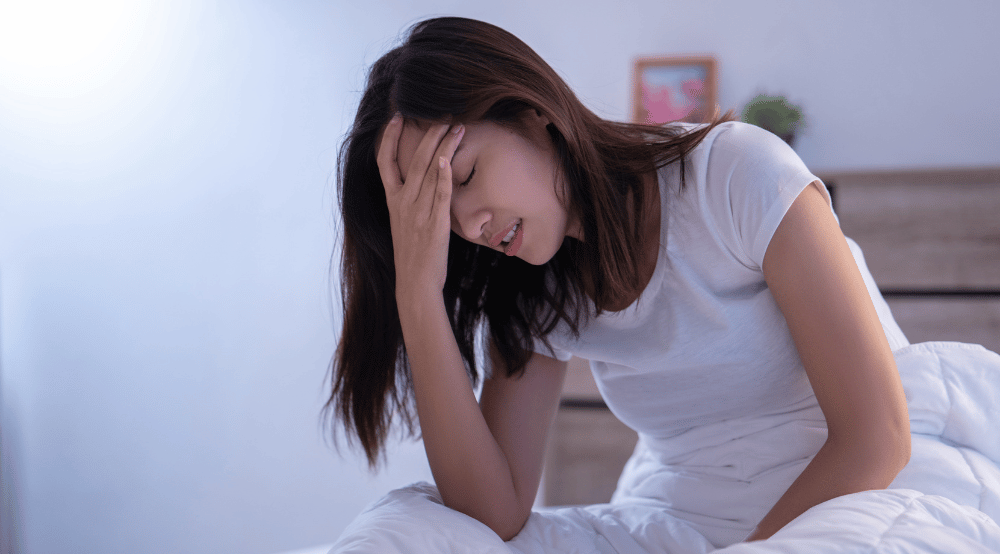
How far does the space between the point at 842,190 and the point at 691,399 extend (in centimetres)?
132

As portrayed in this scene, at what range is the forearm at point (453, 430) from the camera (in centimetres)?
87

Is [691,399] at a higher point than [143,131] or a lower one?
lower

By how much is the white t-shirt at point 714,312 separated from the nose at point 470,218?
0.24 meters

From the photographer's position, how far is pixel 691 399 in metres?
0.95

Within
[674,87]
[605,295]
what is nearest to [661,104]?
[674,87]

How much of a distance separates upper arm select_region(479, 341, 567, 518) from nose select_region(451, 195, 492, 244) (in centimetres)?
25

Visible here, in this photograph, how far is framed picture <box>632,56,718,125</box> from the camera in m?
2.36

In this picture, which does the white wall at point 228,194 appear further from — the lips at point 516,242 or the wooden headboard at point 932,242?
the lips at point 516,242

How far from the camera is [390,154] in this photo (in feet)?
2.87

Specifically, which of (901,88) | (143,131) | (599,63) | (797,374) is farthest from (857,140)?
(143,131)

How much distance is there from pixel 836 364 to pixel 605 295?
1.06 feet

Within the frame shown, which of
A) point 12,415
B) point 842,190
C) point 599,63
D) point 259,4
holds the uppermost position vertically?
point 259,4

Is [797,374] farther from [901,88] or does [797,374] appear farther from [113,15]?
[113,15]

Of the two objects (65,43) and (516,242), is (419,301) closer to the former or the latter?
(516,242)
